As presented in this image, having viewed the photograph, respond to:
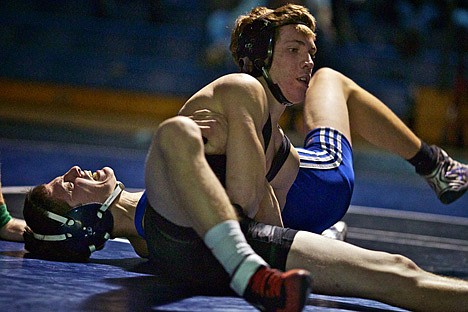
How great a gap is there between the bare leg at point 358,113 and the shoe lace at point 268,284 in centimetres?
169

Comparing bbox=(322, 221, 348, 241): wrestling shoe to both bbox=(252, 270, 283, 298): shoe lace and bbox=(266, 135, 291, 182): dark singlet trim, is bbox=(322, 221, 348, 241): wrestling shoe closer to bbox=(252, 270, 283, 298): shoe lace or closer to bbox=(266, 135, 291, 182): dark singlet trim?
bbox=(266, 135, 291, 182): dark singlet trim

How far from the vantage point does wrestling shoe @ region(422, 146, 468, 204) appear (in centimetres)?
411

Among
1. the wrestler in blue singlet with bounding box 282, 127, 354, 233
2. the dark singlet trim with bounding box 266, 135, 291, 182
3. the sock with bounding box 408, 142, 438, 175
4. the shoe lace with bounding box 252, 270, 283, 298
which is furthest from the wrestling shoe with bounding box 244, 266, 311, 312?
the sock with bounding box 408, 142, 438, 175

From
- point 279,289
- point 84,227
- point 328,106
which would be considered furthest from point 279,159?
point 279,289

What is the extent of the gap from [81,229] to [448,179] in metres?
1.76

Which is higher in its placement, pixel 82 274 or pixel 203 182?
pixel 203 182

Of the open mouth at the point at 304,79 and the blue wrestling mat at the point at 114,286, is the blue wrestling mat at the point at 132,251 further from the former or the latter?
the open mouth at the point at 304,79

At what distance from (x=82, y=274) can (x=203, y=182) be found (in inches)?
28.2

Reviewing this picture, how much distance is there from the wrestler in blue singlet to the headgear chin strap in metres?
0.75

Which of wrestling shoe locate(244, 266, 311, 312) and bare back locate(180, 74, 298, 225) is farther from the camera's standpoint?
bare back locate(180, 74, 298, 225)

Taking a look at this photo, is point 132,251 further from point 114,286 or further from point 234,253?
point 234,253

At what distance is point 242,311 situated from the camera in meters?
2.59

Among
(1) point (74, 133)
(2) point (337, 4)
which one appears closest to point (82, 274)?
(1) point (74, 133)

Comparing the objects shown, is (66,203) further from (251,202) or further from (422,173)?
(422,173)
